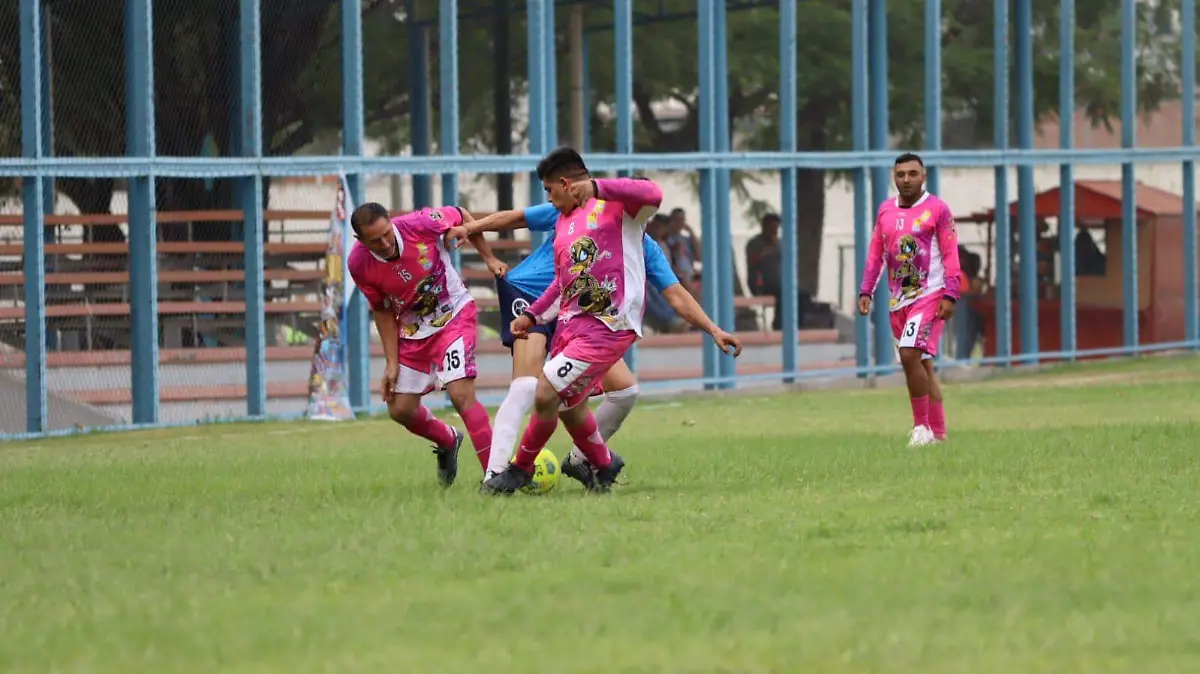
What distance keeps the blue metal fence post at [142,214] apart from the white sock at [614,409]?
8.39 metres

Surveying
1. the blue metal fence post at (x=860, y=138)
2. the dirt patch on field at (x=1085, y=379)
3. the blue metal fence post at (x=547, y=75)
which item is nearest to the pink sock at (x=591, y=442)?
the blue metal fence post at (x=547, y=75)

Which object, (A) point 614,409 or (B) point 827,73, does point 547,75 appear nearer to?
(B) point 827,73

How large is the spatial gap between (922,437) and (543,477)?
4.04m

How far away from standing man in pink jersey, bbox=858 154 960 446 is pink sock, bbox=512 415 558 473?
14.1ft

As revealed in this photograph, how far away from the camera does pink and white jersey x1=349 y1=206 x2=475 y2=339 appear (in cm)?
1092

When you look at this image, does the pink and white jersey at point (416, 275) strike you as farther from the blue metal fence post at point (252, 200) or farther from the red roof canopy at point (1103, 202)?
the red roof canopy at point (1103, 202)

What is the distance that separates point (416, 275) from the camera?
1098 cm

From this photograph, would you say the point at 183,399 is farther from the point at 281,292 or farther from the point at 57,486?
the point at 57,486

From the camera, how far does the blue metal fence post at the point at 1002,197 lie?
84.7ft

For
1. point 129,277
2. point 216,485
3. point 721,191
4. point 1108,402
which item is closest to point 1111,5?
point 721,191

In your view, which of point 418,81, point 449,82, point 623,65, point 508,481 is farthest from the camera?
point 418,81

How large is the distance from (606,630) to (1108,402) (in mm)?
13613

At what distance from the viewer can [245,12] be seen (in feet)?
64.0

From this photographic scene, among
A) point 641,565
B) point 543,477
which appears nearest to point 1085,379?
point 543,477
